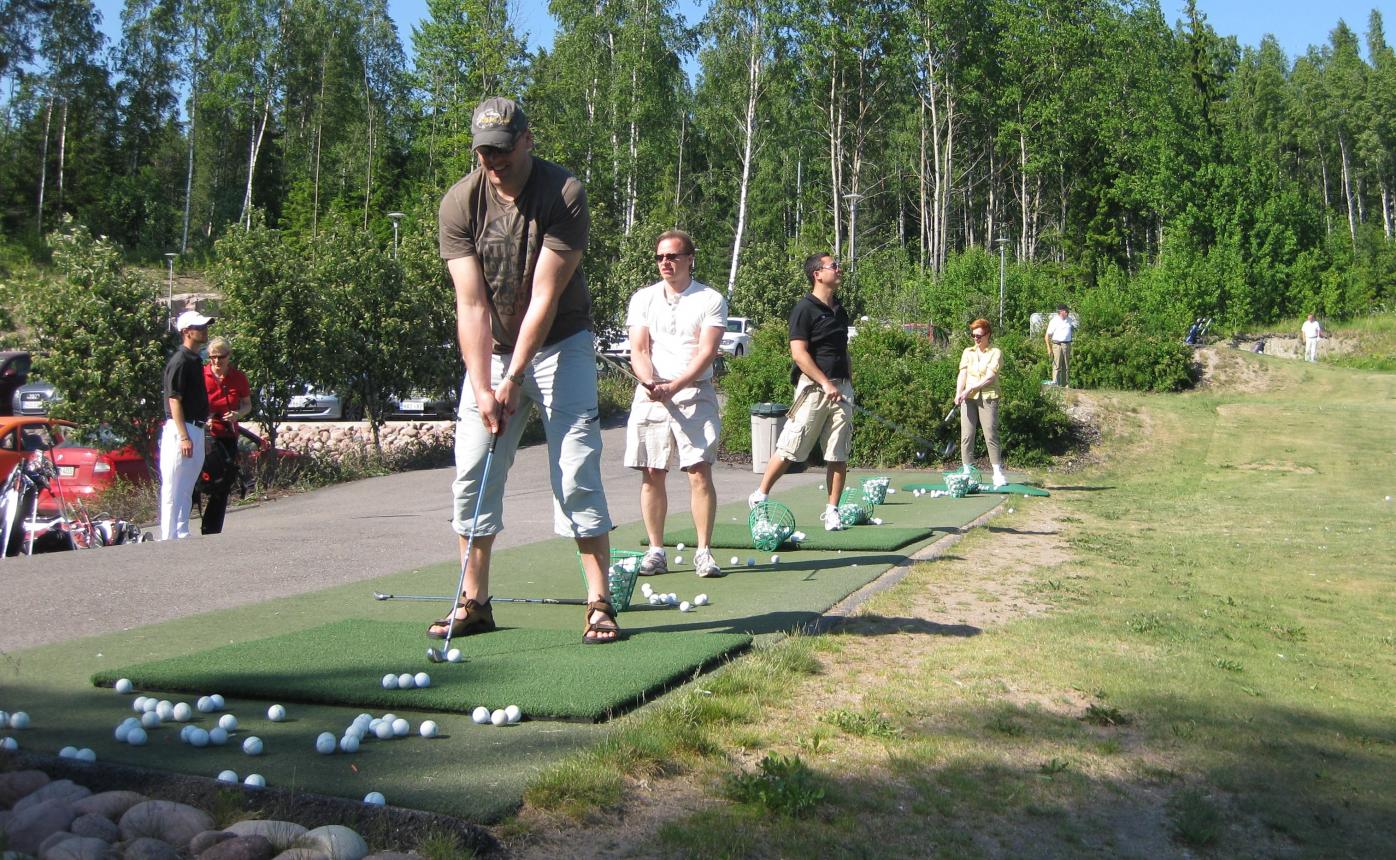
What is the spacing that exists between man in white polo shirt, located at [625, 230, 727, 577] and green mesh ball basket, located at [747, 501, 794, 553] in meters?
1.01

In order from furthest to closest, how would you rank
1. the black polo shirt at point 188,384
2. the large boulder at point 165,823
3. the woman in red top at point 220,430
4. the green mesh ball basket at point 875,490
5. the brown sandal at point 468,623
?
the green mesh ball basket at point 875,490
the woman in red top at point 220,430
the black polo shirt at point 188,384
the brown sandal at point 468,623
the large boulder at point 165,823

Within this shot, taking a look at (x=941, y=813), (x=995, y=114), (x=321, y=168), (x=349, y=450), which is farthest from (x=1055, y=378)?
(x=321, y=168)

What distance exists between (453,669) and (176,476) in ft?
19.4

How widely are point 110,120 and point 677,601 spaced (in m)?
67.6

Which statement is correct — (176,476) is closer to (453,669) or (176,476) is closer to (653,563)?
(653,563)

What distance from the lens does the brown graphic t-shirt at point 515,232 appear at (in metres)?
5.04

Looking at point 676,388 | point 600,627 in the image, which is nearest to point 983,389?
point 676,388

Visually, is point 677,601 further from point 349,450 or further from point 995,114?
point 995,114

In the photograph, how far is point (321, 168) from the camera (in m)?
64.0

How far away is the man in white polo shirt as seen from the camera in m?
7.14

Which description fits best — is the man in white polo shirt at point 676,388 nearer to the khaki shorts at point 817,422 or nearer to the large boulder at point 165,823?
the khaki shorts at point 817,422

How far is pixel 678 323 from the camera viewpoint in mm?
7238

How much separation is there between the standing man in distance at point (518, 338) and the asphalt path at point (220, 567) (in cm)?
170

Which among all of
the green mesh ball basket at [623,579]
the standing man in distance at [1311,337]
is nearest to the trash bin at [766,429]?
the green mesh ball basket at [623,579]
